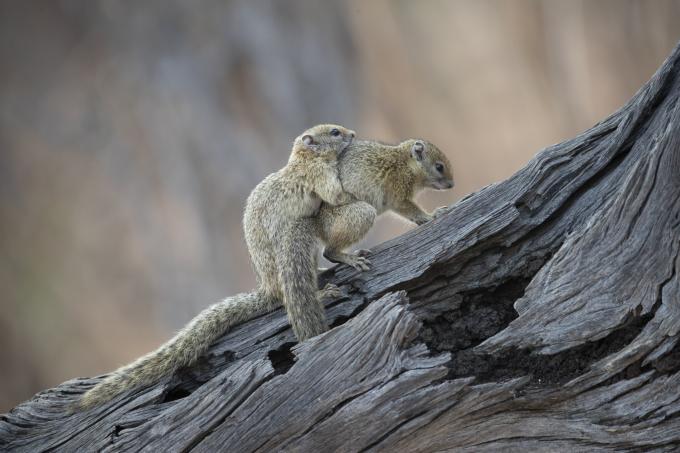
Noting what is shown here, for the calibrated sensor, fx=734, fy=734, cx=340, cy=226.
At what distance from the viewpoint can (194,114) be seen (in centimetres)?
1388

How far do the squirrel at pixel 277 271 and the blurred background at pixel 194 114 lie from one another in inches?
269

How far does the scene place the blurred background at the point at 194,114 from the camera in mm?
12820

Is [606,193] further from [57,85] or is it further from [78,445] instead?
Result: [57,85]

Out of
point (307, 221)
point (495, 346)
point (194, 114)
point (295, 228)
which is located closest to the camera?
point (495, 346)

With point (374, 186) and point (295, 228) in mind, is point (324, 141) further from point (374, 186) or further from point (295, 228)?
point (295, 228)

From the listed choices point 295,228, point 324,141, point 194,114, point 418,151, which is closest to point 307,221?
point 295,228

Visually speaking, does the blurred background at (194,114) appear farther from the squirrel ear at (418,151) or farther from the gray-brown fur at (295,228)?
the gray-brown fur at (295,228)

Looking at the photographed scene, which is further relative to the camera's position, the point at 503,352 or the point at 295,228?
the point at 295,228

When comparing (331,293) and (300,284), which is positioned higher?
(300,284)

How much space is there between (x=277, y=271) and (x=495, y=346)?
1730mm

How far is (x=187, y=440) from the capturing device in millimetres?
4441

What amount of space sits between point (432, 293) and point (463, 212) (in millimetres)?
601

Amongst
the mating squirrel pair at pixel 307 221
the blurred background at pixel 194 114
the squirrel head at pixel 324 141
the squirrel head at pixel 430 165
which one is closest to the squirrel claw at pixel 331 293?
the mating squirrel pair at pixel 307 221

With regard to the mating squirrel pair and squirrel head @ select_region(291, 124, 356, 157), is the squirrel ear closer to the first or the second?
the mating squirrel pair
